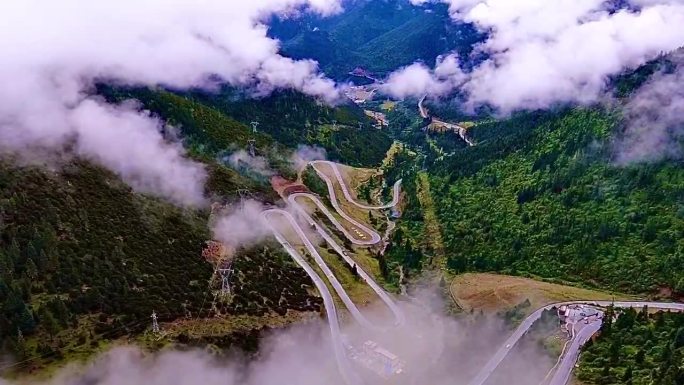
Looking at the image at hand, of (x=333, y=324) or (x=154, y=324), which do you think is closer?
(x=154, y=324)

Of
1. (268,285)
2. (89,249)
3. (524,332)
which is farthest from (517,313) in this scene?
(89,249)

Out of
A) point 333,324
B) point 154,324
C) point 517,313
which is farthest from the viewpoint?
point 517,313

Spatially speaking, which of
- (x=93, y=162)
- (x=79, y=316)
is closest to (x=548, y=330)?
(x=79, y=316)

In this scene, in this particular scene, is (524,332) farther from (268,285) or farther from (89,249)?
(89,249)

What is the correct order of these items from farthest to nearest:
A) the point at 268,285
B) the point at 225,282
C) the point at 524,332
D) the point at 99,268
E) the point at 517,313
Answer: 1. the point at 268,285
2. the point at 517,313
3. the point at 225,282
4. the point at 524,332
5. the point at 99,268

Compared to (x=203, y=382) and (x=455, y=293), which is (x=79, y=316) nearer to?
(x=203, y=382)

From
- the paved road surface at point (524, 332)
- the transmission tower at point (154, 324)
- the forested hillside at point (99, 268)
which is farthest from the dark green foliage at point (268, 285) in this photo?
the paved road surface at point (524, 332)

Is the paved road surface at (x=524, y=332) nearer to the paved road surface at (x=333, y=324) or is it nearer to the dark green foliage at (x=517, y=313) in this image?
the dark green foliage at (x=517, y=313)

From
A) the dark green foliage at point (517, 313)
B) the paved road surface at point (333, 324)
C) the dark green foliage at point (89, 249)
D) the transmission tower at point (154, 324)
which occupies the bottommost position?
the dark green foliage at point (517, 313)

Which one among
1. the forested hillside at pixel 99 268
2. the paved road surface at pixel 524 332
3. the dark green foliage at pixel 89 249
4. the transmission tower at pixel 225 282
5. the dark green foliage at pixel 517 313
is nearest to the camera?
the forested hillside at pixel 99 268

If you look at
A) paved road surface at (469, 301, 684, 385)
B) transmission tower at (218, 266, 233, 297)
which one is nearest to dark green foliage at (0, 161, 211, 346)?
transmission tower at (218, 266, 233, 297)
